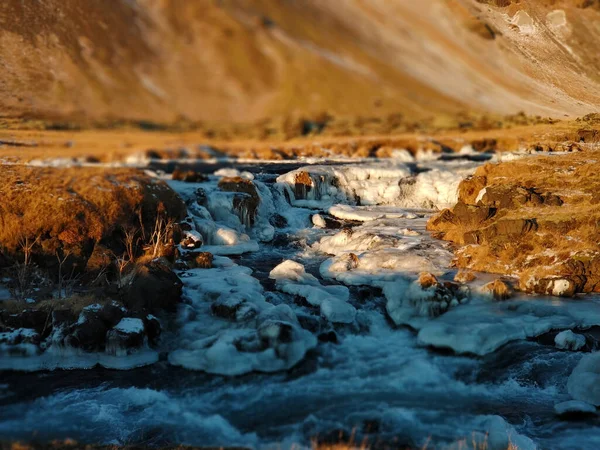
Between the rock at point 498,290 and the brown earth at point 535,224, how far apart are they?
838 millimetres

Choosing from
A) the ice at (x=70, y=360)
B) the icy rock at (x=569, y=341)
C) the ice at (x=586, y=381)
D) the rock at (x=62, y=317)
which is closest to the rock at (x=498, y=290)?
the icy rock at (x=569, y=341)

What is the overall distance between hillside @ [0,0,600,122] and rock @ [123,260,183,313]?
8.62 meters

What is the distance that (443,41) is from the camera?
450 cm

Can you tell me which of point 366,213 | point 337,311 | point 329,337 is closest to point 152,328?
point 329,337

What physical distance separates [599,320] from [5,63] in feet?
42.3

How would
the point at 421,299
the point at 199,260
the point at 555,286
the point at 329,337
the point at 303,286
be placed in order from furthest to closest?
the point at 199,260 → the point at 555,286 → the point at 303,286 → the point at 421,299 → the point at 329,337

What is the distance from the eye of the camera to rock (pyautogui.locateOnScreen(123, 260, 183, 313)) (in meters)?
12.0

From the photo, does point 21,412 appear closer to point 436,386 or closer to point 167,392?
point 167,392

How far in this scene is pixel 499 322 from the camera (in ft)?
40.2

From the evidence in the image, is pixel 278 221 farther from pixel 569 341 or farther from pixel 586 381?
pixel 586 381

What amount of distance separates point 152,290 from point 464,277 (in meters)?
8.19

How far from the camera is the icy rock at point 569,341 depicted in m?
11.3

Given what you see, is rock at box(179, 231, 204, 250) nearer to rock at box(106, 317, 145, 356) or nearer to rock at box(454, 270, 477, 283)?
rock at box(106, 317, 145, 356)

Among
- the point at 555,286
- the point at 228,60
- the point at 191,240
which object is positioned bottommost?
the point at 191,240
